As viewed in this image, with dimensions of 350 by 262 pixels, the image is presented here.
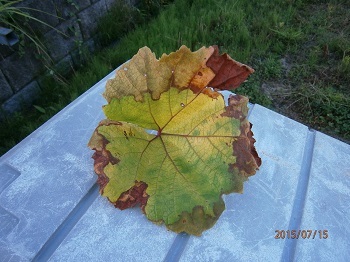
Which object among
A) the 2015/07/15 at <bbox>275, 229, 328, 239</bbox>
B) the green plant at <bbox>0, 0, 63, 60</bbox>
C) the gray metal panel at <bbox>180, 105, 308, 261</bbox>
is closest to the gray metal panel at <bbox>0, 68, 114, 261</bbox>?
the gray metal panel at <bbox>180, 105, 308, 261</bbox>

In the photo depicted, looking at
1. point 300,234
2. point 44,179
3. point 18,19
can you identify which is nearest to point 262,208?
point 300,234

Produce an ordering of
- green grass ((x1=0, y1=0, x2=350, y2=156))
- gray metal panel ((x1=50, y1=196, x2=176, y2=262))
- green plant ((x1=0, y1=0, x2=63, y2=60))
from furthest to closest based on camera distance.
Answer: green grass ((x1=0, y1=0, x2=350, y2=156)) < green plant ((x1=0, y1=0, x2=63, y2=60)) < gray metal panel ((x1=50, y1=196, x2=176, y2=262))

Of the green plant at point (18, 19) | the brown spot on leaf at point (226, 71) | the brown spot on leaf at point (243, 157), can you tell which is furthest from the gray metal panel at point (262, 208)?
the green plant at point (18, 19)

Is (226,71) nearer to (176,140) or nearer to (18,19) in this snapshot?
(176,140)

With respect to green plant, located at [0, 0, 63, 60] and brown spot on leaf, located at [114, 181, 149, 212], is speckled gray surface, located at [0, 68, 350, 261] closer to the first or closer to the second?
brown spot on leaf, located at [114, 181, 149, 212]

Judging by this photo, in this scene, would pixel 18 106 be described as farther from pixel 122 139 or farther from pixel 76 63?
pixel 122 139

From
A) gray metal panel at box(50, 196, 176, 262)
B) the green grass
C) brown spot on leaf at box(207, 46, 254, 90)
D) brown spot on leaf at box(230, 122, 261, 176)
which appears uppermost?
brown spot on leaf at box(207, 46, 254, 90)
